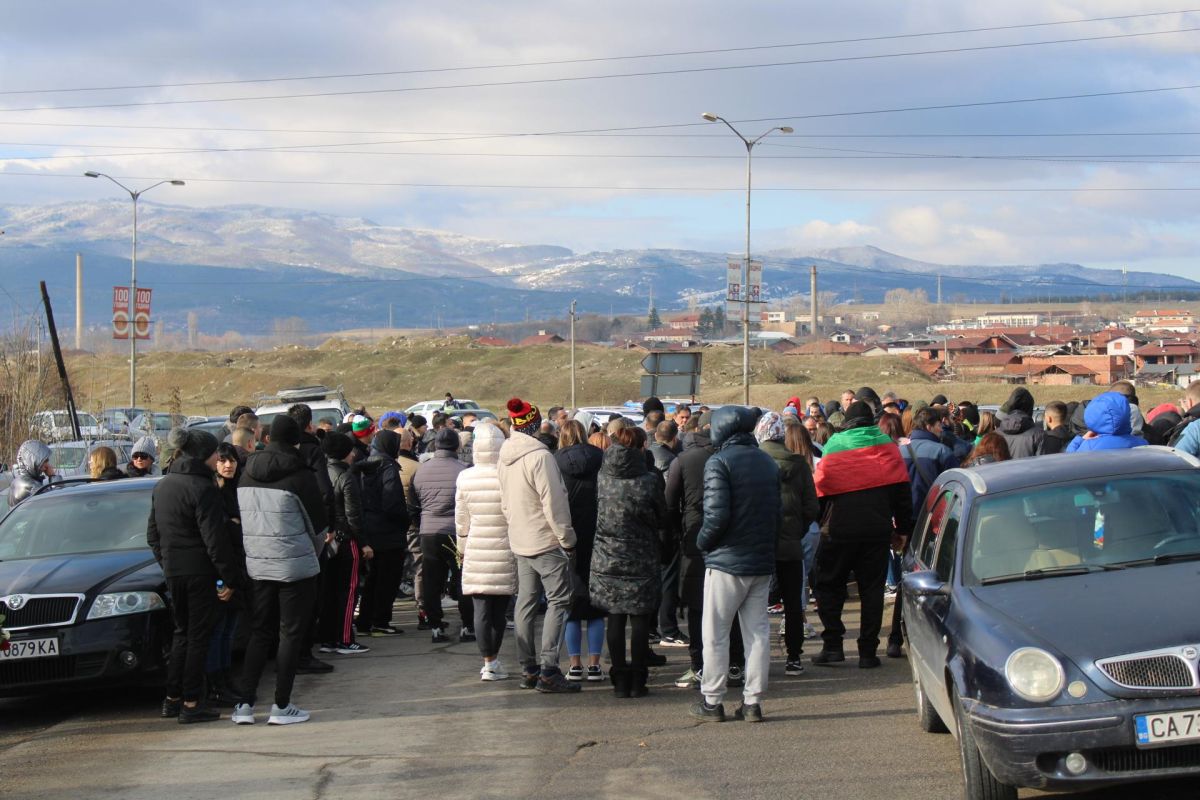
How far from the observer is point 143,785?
6992 mm

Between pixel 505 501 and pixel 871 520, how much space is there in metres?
2.71

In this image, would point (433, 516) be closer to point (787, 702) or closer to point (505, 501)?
point (505, 501)

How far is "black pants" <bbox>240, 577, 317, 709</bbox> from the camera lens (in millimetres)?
8391

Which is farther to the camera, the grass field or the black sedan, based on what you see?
the grass field

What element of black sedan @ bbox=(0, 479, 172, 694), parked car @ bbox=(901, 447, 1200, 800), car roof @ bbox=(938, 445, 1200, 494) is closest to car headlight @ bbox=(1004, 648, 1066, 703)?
parked car @ bbox=(901, 447, 1200, 800)

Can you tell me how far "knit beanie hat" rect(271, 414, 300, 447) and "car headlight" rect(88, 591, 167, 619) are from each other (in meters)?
1.46

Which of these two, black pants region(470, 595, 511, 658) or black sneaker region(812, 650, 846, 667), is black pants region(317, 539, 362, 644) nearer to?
black pants region(470, 595, 511, 658)

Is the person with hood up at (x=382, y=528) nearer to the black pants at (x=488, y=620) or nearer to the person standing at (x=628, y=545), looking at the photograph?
the black pants at (x=488, y=620)

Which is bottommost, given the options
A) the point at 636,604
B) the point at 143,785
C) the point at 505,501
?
the point at 143,785

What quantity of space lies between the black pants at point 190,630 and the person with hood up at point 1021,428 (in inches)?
300

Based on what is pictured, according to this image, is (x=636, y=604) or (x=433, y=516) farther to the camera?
(x=433, y=516)

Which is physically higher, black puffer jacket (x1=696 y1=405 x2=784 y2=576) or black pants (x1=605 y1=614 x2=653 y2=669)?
black puffer jacket (x1=696 y1=405 x2=784 y2=576)

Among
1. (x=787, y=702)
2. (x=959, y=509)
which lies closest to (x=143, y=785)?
(x=787, y=702)

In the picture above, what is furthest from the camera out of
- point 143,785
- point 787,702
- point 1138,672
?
point 787,702
